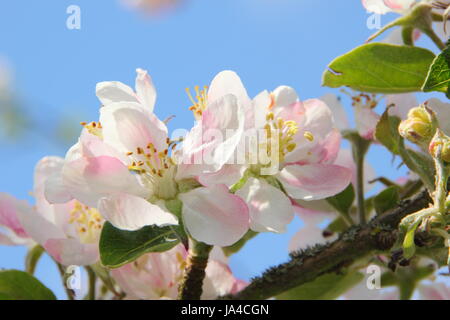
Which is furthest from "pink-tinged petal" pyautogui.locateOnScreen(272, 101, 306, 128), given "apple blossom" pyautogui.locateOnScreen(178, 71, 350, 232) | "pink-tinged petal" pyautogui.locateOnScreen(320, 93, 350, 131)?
"pink-tinged petal" pyautogui.locateOnScreen(320, 93, 350, 131)

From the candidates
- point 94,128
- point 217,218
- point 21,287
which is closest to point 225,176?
point 217,218

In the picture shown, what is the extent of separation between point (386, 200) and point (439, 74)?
0.85ft

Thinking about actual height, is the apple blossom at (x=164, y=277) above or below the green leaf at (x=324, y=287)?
above

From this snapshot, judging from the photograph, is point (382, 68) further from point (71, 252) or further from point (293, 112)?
point (71, 252)

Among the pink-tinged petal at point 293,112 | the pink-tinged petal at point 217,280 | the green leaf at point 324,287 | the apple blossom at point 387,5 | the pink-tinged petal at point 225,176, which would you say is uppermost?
the apple blossom at point 387,5

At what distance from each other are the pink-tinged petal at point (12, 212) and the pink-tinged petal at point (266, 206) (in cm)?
35

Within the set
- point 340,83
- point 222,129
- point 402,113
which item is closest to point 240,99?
point 222,129

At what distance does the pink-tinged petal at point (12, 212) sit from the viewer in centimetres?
101

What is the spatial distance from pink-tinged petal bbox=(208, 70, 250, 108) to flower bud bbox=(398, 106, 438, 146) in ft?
0.62

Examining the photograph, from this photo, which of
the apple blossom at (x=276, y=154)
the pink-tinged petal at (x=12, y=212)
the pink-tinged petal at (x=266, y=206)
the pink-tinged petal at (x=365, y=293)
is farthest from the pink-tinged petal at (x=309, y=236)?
the pink-tinged petal at (x=12, y=212)

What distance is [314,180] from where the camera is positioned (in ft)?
3.08

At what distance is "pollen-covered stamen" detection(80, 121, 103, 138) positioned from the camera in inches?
31.9

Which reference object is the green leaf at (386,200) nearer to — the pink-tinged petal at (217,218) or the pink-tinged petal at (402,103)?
the pink-tinged petal at (402,103)

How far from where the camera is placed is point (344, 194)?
1072 millimetres
